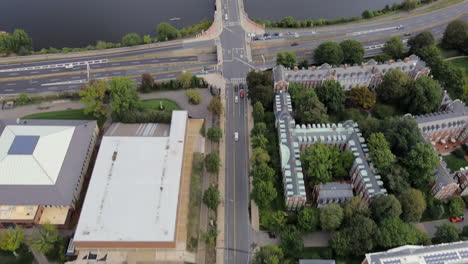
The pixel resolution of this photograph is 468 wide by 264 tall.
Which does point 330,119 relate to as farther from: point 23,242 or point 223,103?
point 23,242

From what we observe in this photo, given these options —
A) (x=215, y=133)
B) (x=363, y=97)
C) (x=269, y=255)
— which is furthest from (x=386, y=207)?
(x=215, y=133)

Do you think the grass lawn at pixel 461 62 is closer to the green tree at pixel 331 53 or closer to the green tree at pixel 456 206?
the green tree at pixel 331 53

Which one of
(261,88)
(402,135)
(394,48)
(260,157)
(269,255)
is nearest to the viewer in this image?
(269,255)

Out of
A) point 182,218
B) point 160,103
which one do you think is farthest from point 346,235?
point 160,103

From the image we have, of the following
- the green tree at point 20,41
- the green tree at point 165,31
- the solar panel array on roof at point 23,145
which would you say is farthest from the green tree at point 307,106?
the green tree at point 20,41

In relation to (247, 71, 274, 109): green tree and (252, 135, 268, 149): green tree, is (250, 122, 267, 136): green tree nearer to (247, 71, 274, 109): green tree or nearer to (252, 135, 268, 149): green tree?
(252, 135, 268, 149): green tree

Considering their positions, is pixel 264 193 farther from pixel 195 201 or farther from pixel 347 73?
pixel 347 73
